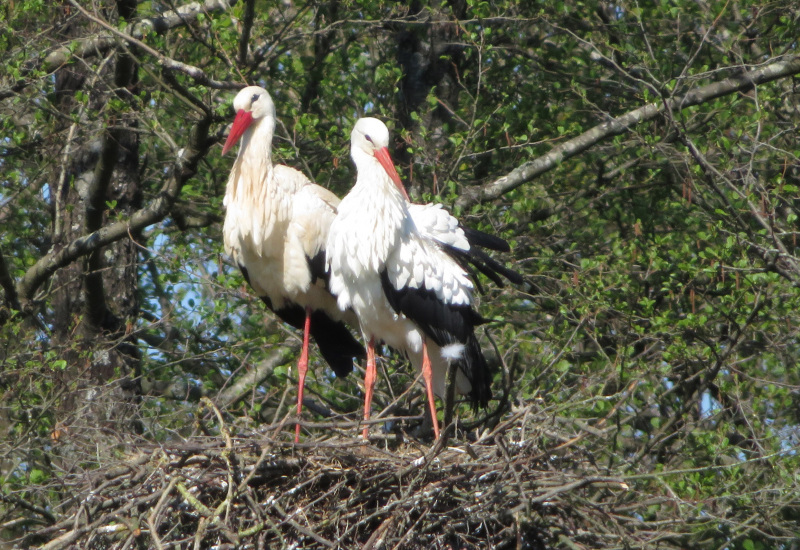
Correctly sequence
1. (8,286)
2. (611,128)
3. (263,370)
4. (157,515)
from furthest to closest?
(263,370) → (611,128) → (8,286) → (157,515)

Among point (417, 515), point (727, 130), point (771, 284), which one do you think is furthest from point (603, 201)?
point (417, 515)

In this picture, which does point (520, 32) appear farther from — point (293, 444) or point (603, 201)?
point (293, 444)

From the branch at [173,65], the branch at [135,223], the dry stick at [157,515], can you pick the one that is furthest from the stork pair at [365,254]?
the dry stick at [157,515]

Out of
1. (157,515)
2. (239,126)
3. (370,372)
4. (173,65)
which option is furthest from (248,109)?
(157,515)

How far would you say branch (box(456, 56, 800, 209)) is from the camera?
7.89 metres

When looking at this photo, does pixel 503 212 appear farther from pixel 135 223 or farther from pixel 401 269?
pixel 135 223

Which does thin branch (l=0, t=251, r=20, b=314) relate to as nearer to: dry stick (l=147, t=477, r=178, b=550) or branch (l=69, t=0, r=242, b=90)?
branch (l=69, t=0, r=242, b=90)

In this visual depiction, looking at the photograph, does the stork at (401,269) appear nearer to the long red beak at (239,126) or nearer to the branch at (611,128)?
the long red beak at (239,126)

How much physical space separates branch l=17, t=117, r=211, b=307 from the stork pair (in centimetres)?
20

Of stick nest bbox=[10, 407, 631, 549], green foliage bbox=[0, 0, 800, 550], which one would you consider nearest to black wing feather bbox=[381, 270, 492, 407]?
green foliage bbox=[0, 0, 800, 550]

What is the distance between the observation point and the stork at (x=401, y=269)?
6.72 metres

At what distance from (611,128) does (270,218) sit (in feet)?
7.96

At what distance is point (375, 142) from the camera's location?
696 cm

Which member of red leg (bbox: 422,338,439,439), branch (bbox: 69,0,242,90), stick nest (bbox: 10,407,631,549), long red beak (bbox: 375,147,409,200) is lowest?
red leg (bbox: 422,338,439,439)
